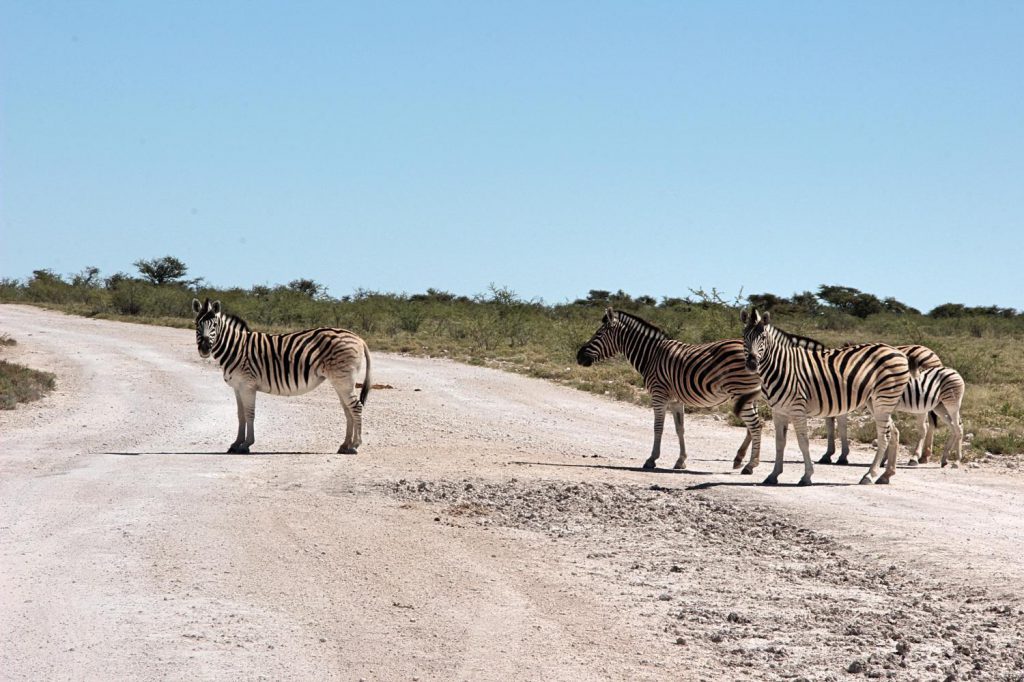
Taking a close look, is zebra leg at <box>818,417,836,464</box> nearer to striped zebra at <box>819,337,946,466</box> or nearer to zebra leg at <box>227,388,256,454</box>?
striped zebra at <box>819,337,946,466</box>

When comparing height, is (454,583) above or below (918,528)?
below

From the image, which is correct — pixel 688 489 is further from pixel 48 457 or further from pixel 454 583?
pixel 48 457

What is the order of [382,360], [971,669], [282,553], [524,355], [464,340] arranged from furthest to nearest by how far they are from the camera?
[464,340]
[524,355]
[382,360]
[282,553]
[971,669]

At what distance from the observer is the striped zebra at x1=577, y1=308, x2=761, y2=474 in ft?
49.3

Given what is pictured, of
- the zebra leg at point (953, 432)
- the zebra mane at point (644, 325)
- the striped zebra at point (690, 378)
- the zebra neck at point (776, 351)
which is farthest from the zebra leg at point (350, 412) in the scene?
the zebra leg at point (953, 432)

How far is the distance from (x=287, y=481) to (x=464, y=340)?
2487 centimetres

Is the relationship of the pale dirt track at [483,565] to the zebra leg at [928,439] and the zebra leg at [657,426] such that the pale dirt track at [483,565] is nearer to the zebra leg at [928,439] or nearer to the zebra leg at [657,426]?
the zebra leg at [657,426]

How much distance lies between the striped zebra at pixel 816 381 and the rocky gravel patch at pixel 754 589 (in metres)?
1.70

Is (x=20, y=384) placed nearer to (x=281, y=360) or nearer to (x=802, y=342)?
(x=281, y=360)

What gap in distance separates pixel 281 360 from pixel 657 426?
17.0 ft

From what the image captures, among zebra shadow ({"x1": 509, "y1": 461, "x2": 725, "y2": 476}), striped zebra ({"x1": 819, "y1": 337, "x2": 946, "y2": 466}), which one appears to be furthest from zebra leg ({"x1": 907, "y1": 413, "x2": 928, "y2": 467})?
zebra shadow ({"x1": 509, "y1": 461, "x2": 725, "y2": 476})

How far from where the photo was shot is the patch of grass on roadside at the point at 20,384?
2064cm

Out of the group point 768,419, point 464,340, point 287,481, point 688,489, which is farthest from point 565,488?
point 464,340

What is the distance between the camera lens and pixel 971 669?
6855mm
